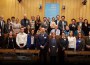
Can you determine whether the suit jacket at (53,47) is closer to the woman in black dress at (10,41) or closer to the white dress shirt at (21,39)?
the white dress shirt at (21,39)

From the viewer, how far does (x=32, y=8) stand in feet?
Result: 48.2

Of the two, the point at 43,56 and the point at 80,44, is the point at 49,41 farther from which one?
the point at 80,44

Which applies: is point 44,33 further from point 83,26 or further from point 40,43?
point 83,26

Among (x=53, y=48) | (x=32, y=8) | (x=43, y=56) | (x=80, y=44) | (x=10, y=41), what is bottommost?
(x=43, y=56)

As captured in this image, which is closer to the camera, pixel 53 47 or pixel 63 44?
pixel 53 47

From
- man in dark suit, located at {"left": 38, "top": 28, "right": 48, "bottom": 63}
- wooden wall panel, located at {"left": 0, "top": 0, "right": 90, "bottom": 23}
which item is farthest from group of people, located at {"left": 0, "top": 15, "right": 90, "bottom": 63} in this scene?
wooden wall panel, located at {"left": 0, "top": 0, "right": 90, "bottom": 23}

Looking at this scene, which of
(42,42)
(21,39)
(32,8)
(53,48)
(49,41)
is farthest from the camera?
(32,8)

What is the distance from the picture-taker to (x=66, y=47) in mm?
11180

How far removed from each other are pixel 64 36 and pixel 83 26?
5.62 ft

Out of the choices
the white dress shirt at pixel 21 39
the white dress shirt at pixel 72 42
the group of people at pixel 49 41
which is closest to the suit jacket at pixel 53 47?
the group of people at pixel 49 41

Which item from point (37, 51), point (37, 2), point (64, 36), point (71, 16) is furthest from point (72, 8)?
point (37, 51)

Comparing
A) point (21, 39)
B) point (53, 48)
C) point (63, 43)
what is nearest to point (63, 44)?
point (63, 43)

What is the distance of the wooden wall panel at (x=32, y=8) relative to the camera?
47.6ft

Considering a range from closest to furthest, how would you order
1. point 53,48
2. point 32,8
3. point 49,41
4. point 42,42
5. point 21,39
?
point 53,48 → point 49,41 → point 42,42 → point 21,39 → point 32,8
